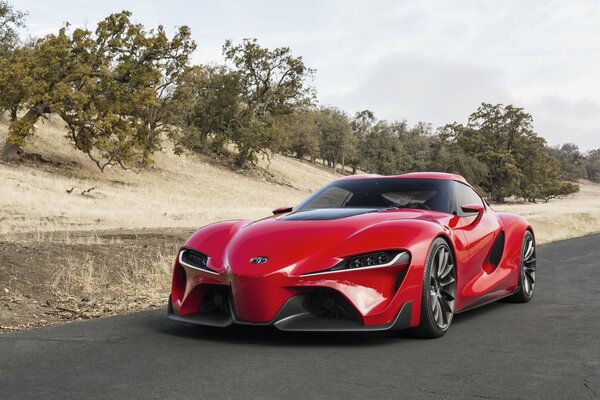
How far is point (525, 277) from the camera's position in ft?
27.1

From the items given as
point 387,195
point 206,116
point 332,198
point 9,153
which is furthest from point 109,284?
point 206,116

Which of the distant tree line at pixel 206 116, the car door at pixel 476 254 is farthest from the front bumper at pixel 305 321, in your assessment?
the distant tree line at pixel 206 116

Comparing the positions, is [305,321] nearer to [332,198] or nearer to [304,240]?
[304,240]

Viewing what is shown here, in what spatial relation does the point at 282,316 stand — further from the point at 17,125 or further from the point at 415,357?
the point at 17,125

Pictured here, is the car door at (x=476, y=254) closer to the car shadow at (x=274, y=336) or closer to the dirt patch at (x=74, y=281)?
the car shadow at (x=274, y=336)

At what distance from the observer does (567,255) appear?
15.8 metres

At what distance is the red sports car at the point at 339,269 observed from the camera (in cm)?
535

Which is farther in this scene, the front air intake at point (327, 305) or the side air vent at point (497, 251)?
the side air vent at point (497, 251)

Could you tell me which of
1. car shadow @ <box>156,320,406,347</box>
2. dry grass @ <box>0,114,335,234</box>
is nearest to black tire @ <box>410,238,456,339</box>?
car shadow @ <box>156,320,406,347</box>

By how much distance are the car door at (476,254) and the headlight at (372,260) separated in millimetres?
1068

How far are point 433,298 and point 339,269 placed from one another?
0.93 meters

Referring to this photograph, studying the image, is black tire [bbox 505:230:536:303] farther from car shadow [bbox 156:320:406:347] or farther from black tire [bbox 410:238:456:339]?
car shadow [bbox 156:320:406:347]

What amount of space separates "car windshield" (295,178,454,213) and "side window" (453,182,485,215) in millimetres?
158

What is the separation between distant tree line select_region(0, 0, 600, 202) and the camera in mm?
44188
